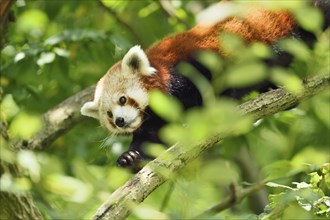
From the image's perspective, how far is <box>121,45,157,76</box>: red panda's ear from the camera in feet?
14.3

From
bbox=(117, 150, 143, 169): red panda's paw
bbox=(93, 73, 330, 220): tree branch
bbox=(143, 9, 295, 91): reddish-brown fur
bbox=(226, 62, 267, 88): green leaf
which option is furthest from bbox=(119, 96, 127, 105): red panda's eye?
bbox=(226, 62, 267, 88): green leaf

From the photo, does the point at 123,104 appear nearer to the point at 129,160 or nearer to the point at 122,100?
the point at 122,100

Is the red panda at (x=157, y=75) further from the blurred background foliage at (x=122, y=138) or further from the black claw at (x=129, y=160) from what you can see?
the blurred background foliage at (x=122, y=138)

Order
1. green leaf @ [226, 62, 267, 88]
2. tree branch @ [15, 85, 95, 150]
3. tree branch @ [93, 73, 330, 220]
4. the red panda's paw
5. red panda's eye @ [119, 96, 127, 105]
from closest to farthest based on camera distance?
green leaf @ [226, 62, 267, 88] → tree branch @ [93, 73, 330, 220] → the red panda's paw → red panda's eye @ [119, 96, 127, 105] → tree branch @ [15, 85, 95, 150]

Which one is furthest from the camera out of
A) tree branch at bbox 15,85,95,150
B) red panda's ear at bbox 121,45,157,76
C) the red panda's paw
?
tree branch at bbox 15,85,95,150

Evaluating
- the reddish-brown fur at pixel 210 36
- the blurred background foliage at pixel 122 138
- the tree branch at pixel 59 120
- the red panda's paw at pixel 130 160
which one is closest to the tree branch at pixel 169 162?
the blurred background foliage at pixel 122 138

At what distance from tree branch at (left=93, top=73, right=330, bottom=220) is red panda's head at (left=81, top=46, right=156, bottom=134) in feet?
3.93

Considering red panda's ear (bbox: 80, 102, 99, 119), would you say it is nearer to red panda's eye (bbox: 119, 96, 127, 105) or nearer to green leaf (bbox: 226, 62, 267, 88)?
red panda's eye (bbox: 119, 96, 127, 105)

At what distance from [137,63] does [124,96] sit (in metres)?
0.24

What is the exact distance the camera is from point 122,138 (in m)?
5.03

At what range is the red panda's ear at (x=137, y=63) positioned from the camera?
4.35 m

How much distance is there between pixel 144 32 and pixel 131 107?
1.44 m

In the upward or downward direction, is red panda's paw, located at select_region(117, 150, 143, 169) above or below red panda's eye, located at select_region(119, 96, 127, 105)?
below

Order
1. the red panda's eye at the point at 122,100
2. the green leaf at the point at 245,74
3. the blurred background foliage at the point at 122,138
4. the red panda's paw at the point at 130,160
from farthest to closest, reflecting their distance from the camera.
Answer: the red panda's eye at the point at 122,100 → the red panda's paw at the point at 130,160 → the blurred background foliage at the point at 122,138 → the green leaf at the point at 245,74
